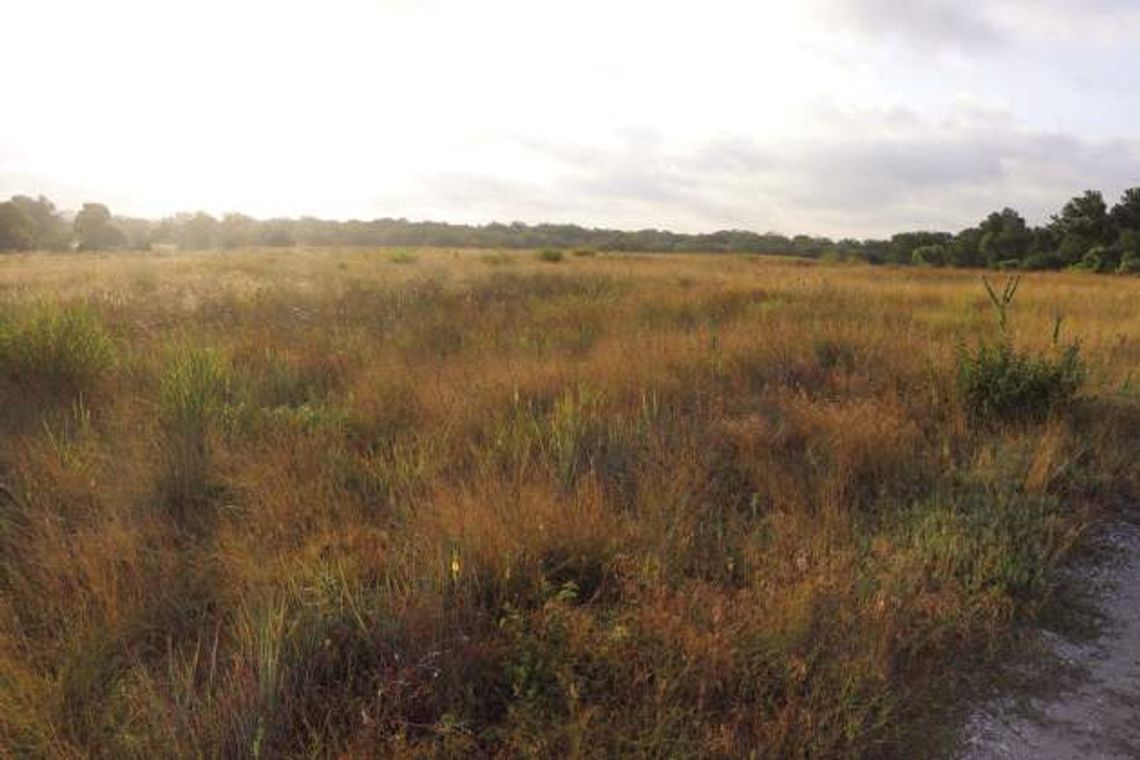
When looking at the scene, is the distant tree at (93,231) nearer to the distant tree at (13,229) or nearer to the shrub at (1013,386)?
the distant tree at (13,229)

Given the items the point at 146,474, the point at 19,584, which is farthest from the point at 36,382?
the point at 19,584

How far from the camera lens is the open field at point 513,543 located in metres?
2.18

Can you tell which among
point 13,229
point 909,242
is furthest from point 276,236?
point 909,242

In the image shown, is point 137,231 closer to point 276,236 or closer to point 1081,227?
point 276,236

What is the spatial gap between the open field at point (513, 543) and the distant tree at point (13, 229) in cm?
6551

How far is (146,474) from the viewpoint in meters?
3.70

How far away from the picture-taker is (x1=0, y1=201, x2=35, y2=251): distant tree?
58.1m

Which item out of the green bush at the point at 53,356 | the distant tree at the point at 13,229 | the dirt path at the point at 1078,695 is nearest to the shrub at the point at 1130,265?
the dirt path at the point at 1078,695

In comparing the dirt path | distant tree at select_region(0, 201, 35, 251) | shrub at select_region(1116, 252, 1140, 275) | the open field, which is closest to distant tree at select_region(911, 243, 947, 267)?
shrub at select_region(1116, 252, 1140, 275)

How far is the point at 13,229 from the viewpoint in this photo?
192 feet

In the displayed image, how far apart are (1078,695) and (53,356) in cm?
650

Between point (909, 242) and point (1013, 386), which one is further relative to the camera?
point (909, 242)

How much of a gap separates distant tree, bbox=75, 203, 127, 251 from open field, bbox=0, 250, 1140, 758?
6602 cm

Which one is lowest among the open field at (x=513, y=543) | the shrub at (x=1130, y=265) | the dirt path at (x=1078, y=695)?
the dirt path at (x=1078, y=695)
